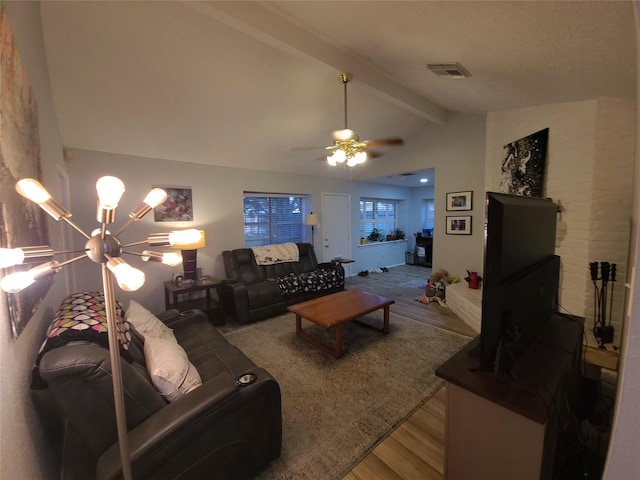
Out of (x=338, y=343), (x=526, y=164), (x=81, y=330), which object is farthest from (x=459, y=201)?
(x=81, y=330)

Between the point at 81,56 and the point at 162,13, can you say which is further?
the point at 81,56

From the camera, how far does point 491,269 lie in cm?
92

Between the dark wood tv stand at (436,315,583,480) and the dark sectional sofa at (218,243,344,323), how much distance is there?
290 cm

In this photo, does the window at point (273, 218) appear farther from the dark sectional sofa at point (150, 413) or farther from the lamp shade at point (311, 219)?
the dark sectional sofa at point (150, 413)

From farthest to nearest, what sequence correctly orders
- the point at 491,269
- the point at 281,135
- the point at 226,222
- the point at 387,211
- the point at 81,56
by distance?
1. the point at 387,211
2. the point at 226,222
3. the point at 281,135
4. the point at 81,56
5. the point at 491,269

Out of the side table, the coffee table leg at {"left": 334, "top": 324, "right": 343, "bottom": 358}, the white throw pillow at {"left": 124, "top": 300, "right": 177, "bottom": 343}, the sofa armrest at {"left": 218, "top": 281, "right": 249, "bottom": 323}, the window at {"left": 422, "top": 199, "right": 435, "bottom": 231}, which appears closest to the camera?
the white throw pillow at {"left": 124, "top": 300, "right": 177, "bottom": 343}

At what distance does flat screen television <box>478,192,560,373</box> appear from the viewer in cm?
92

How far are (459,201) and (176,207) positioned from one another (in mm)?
4366

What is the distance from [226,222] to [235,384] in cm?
339

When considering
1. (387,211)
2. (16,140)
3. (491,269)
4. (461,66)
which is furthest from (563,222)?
(387,211)

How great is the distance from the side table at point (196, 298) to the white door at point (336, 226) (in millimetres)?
2607

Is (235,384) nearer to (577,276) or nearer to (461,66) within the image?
(461,66)

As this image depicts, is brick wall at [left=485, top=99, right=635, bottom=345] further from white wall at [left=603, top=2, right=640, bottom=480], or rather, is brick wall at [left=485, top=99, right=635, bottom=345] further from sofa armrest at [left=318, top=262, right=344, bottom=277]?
sofa armrest at [left=318, top=262, right=344, bottom=277]

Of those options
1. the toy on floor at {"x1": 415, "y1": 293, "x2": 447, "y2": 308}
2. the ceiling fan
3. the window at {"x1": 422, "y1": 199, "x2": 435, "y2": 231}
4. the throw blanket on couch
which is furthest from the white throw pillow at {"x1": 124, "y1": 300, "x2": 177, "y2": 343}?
the window at {"x1": 422, "y1": 199, "x2": 435, "y2": 231}
